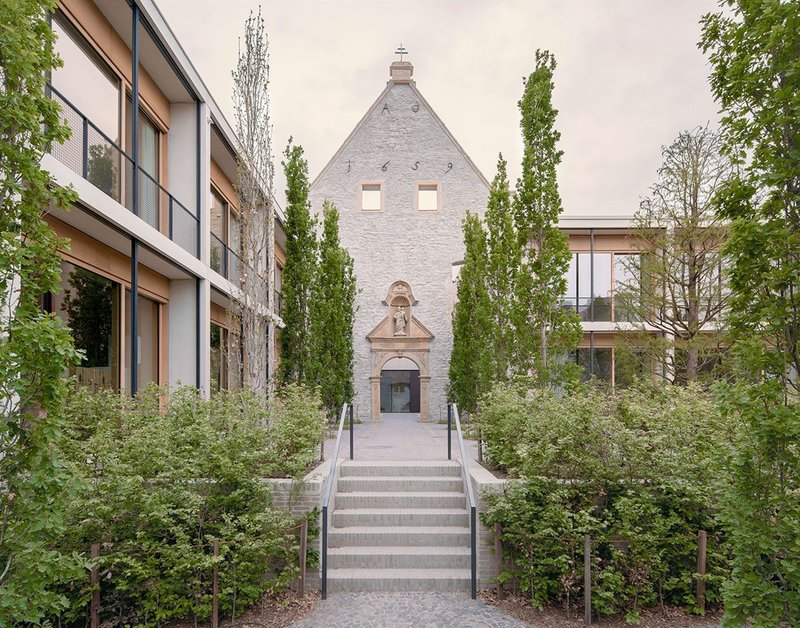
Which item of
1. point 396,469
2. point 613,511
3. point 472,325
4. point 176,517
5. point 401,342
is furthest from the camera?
point 401,342

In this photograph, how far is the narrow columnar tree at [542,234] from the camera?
34.0 feet

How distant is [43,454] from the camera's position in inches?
119

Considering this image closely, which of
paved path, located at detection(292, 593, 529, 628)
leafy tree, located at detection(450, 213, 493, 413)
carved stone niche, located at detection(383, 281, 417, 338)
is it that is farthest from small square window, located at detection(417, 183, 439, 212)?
paved path, located at detection(292, 593, 529, 628)

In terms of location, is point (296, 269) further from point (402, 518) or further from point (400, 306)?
point (402, 518)

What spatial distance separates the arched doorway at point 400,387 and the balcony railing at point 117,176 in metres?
11.3

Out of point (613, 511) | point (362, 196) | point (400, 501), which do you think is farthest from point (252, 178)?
point (362, 196)

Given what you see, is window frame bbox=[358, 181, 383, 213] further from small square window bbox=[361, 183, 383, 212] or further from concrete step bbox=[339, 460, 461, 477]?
concrete step bbox=[339, 460, 461, 477]

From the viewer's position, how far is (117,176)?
8.42 metres

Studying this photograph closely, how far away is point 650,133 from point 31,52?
2098 centimetres

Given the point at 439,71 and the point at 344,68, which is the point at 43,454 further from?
the point at 439,71

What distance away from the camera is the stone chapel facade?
19641mm

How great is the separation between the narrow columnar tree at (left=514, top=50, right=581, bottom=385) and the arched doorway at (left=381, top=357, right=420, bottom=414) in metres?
11.1

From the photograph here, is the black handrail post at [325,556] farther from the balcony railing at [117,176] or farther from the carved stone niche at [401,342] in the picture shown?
the carved stone niche at [401,342]

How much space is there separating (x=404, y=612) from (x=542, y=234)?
24.9ft
